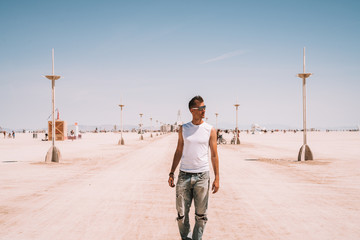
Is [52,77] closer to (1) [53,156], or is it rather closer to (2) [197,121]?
(1) [53,156]

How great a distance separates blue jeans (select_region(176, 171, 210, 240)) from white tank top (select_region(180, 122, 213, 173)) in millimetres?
94

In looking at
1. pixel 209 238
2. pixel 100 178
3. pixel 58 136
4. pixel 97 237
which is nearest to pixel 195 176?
pixel 209 238

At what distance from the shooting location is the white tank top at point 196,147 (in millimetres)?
3963

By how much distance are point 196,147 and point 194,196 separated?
25.9 inches

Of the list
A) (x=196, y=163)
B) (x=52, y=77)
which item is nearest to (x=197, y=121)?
(x=196, y=163)

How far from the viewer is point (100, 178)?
10898mm

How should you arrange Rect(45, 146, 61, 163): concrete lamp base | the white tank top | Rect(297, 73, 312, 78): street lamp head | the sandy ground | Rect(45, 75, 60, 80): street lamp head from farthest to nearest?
Rect(297, 73, 312, 78): street lamp head, Rect(45, 75, 60, 80): street lamp head, Rect(45, 146, 61, 163): concrete lamp base, the sandy ground, the white tank top

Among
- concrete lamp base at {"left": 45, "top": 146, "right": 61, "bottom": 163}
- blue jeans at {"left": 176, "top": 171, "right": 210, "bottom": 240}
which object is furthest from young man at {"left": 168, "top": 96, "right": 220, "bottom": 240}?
concrete lamp base at {"left": 45, "top": 146, "right": 61, "bottom": 163}

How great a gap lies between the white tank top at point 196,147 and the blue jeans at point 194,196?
94 mm

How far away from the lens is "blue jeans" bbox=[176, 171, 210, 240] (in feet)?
13.0

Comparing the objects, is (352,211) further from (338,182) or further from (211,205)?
(338,182)

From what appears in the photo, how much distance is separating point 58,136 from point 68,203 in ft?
134

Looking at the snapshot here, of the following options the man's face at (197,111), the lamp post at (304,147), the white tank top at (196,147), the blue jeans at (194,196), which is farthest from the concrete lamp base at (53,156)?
the man's face at (197,111)

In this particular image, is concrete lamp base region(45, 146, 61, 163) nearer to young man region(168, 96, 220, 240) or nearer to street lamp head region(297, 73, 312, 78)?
young man region(168, 96, 220, 240)
